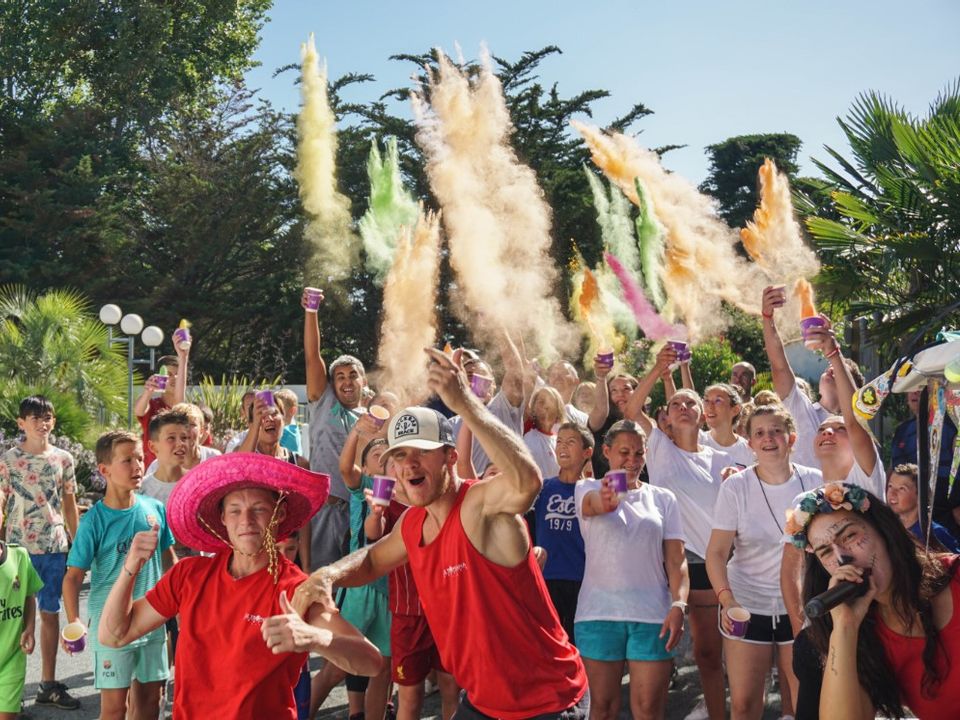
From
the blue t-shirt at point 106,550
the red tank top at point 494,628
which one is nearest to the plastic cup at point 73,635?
the blue t-shirt at point 106,550

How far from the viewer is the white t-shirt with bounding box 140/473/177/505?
20.9 feet

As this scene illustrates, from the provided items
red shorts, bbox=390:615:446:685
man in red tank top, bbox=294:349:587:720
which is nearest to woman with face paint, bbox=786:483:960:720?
man in red tank top, bbox=294:349:587:720

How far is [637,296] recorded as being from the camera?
27797 mm

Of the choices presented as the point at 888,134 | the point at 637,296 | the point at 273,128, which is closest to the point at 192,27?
the point at 273,128

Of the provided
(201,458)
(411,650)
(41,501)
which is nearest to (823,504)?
(411,650)

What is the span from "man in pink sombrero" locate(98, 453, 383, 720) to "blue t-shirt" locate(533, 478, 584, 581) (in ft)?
8.34

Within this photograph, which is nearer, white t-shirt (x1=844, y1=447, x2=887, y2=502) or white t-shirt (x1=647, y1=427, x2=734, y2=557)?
white t-shirt (x1=844, y1=447, x2=887, y2=502)

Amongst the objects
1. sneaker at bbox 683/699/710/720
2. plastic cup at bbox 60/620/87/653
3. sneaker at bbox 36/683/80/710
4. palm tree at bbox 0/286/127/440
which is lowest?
sneaker at bbox 683/699/710/720

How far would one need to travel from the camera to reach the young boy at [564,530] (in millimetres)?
6227

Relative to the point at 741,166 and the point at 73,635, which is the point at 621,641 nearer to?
the point at 73,635

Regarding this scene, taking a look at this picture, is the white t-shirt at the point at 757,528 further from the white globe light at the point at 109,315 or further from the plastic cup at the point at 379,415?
the white globe light at the point at 109,315

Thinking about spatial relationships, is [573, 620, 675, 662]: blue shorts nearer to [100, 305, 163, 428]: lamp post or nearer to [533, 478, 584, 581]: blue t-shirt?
[533, 478, 584, 581]: blue t-shirt

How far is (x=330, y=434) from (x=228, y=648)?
371 centimetres

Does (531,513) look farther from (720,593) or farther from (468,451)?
(720,593)
